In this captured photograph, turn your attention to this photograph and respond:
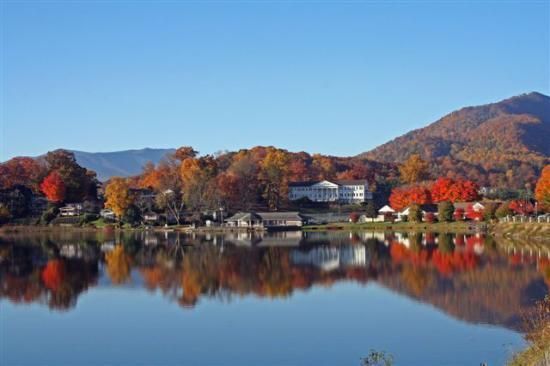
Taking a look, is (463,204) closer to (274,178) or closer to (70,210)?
(274,178)

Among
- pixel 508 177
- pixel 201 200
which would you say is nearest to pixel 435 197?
pixel 201 200

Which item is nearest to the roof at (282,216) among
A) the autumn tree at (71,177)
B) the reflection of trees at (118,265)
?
the autumn tree at (71,177)

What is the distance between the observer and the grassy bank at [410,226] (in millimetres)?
44750

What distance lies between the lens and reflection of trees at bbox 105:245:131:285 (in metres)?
22.5

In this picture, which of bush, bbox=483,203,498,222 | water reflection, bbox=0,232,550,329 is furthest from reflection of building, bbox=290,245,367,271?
bush, bbox=483,203,498,222

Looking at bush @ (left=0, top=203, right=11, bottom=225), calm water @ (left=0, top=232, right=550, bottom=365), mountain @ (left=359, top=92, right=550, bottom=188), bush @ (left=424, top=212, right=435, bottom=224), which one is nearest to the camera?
calm water @ (left=0, top=232, right=550, bottom=365)

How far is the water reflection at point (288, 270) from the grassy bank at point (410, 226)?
8.42 meters

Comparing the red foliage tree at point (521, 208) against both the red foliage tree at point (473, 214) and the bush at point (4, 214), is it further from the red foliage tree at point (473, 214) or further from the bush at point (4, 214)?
the bush at point (4, 214)

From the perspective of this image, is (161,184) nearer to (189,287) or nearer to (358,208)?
(358,208)

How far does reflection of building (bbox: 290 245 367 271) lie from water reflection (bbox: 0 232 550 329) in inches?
1.6

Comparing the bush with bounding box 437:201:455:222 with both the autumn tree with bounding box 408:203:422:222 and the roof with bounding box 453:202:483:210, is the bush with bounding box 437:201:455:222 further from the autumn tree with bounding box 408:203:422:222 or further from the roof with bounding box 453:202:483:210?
the roof with bounding box 453:202:483:210

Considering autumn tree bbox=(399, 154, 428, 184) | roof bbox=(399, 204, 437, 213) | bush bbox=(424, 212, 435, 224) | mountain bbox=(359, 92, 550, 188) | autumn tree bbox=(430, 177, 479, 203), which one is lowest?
bush bbox=(424, 212, 435, 224)

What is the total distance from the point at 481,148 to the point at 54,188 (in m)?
81.3

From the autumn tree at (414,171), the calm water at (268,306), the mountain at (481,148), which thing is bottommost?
the calm water at (268,306)
